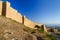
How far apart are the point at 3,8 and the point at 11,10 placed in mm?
1979

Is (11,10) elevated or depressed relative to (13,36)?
elevated

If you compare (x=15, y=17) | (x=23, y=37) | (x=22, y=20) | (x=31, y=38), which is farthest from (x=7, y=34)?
(x=22, y=20)

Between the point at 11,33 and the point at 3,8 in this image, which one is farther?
the point at 3,8

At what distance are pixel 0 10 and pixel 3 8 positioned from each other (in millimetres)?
761

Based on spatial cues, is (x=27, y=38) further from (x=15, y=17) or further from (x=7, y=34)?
(x=15, y=17)

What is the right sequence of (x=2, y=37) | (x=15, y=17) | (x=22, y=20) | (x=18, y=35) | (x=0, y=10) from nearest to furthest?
(x=2, y=37)
(x=18, y=35)
(x=0, y=10)
(x=15, y=17)
(x=22, y=20)

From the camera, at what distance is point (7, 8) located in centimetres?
2178

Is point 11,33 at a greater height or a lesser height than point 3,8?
lesser

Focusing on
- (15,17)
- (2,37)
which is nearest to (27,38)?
(2,37)

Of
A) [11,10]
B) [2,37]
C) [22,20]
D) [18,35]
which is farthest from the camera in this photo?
[22,20]

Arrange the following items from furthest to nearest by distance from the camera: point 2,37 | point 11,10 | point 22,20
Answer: point 22,20, point 11,10, point 2,37

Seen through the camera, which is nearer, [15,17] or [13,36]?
[13,36]

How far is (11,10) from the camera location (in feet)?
76.1

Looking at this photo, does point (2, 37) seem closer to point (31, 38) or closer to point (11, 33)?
point (11, 33)
